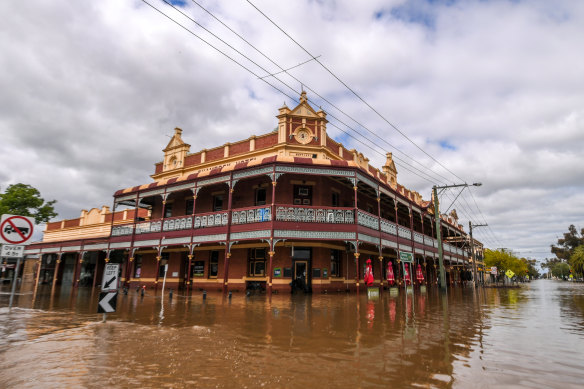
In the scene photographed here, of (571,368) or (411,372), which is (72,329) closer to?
(411,372)

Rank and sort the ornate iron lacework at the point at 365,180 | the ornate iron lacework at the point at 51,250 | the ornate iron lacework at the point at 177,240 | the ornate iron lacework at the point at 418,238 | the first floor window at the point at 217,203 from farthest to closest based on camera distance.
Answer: the ornate iron lacework at the point at 51,250 < the ornate iron lacework at the point at 418,238 < the first floor window at the point at 217,203 < the ornate iron lacework at the point at 177,240 < the ornate iron lacework at the point at 365,180

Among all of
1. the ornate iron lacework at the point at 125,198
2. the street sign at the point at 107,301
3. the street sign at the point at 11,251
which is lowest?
the street sign at the point at 107,301

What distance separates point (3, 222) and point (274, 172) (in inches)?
462

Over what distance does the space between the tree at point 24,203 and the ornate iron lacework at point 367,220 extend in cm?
4064

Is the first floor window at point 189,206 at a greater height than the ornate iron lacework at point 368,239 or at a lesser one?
greater

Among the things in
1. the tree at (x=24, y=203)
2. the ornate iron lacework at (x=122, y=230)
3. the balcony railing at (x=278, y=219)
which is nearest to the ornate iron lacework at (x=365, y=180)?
the balcony railing at (x=278, y=219)

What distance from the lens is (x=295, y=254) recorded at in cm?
1969

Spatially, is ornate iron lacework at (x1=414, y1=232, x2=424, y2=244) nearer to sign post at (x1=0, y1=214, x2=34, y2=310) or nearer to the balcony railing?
the balcony railing

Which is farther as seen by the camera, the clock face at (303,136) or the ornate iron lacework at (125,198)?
the ornate iron lacework at (125,198)

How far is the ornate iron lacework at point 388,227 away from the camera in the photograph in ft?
69.9

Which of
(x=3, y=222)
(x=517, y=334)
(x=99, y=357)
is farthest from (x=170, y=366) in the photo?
(x=517, y=334)

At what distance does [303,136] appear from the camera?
70.7 ft

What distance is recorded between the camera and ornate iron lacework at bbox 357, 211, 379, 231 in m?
18.7

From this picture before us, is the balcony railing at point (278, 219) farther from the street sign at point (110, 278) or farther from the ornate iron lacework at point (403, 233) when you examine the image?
the street sign at point (110, 278)
